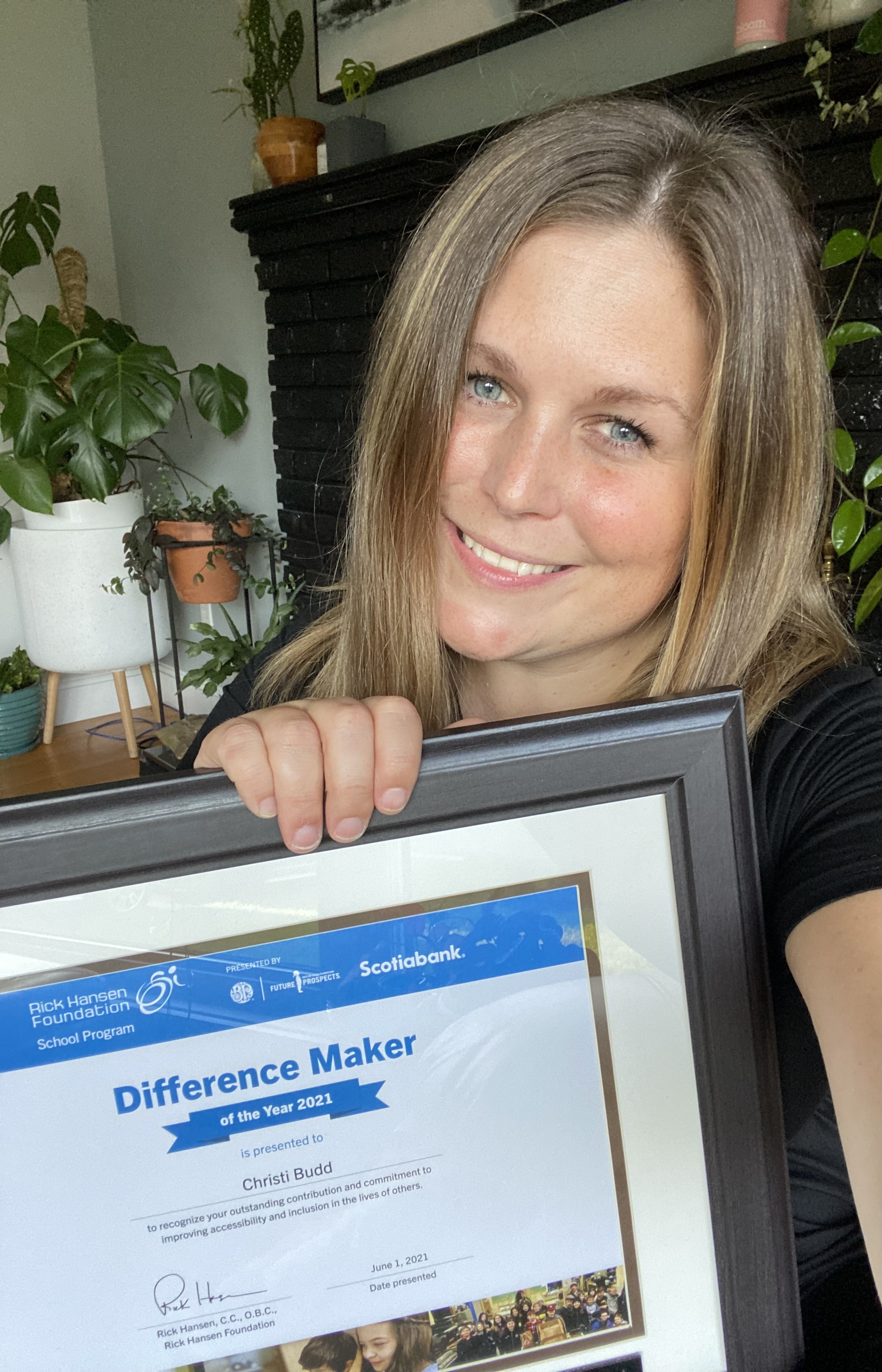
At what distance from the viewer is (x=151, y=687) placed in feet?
12.3

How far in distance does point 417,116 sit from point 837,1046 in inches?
101

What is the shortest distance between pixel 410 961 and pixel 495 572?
0.43 m

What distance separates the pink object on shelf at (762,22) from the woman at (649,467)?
965 millimetres

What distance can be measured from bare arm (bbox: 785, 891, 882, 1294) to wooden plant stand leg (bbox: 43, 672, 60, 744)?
11.3 feet

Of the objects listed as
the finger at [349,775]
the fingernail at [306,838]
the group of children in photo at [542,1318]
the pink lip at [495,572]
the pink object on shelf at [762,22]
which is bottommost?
the group of children in photo at [542,1318]

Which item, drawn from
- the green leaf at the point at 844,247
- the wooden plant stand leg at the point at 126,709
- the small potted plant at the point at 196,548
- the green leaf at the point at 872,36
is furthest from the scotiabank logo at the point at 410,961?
the wooden plant stand leg at the point at 126,709

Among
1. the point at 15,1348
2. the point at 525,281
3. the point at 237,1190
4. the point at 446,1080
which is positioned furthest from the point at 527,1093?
the point at 525,281

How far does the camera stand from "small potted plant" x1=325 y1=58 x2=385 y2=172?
2426 mm

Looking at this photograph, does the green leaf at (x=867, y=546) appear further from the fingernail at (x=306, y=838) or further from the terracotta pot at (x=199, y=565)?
the terracotta pot at (x=199, y=565)

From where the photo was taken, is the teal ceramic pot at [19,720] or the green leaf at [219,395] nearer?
A: the green leaf at [219,395]

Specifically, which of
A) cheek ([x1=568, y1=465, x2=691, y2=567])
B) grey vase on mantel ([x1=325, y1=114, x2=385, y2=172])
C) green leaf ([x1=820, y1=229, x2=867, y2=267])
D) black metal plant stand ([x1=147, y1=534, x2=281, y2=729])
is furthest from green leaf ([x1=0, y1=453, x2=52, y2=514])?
cheek ([x1=568, y1=465, x2=691, y2=567])

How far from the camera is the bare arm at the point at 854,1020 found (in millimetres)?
471

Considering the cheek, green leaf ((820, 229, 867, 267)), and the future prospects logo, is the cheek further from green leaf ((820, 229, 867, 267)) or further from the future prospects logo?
green leaf ((820, 229, 867, 267))
